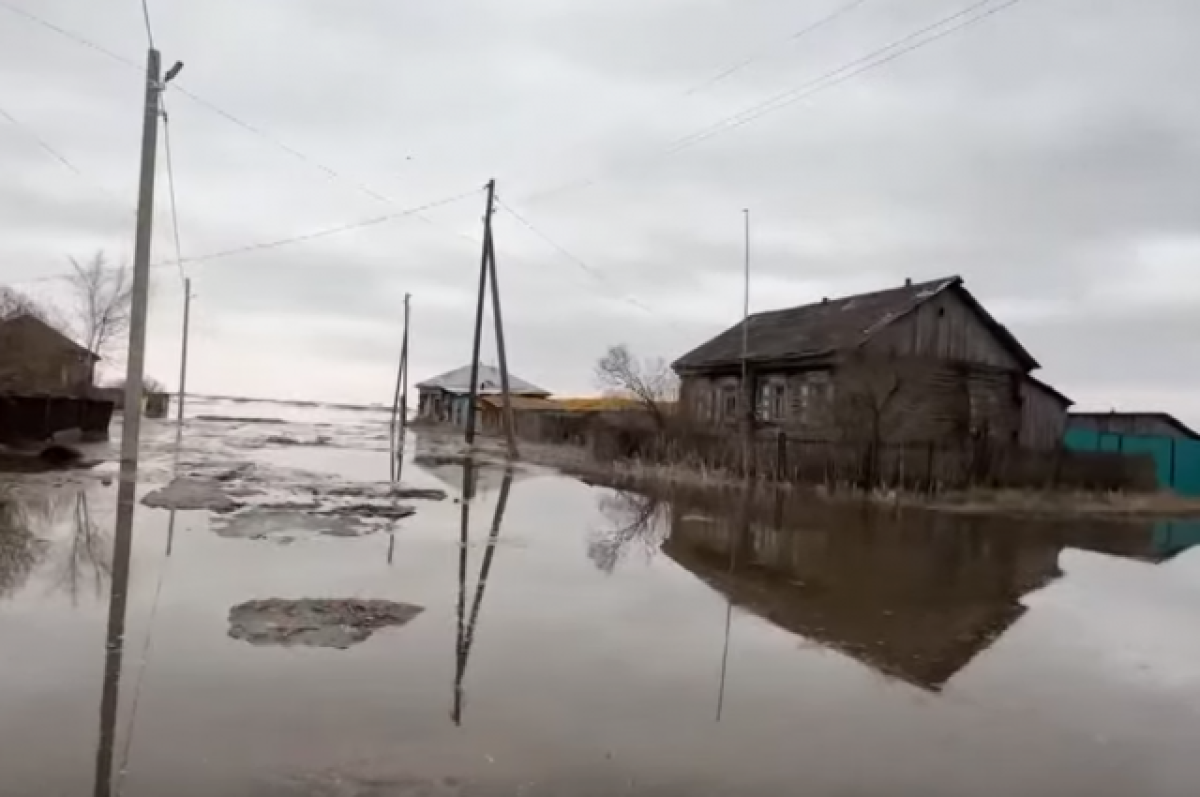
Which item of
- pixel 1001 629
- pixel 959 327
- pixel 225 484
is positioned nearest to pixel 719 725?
pixel 1001 629

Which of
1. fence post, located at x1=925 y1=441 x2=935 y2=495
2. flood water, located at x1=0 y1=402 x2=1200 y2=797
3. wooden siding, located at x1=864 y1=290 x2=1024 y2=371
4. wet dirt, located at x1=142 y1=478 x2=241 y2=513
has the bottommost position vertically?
flood water, located at x1=0 y1=402 x2=1200 y2=797

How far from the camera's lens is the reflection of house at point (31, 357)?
81.1 ft

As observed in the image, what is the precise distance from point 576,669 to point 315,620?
6.98 ft

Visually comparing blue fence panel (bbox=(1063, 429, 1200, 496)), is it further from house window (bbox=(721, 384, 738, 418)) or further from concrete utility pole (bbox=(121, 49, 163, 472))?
concrete utility pole (bbox=(121, 49, 163, 472))

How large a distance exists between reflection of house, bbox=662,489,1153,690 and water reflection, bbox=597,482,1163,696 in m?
0.02

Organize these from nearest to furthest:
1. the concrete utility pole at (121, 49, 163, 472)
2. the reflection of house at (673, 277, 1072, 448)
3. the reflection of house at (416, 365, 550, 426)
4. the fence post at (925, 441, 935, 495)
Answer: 1. the concrete utility pole at (121, 49, 163, 472)
2. the fence post at (925, 441, 935, 495)
3. the reflection of house at (673, 277, 1072, 448)
4. the reflection of house at (416, 365, 550, 426)

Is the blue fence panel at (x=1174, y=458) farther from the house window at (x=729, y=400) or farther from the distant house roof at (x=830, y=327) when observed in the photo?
the house window at (x=729, y=400)

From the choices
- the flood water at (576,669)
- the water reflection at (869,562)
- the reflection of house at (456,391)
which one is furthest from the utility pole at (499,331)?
the reflection of house at (456,391)

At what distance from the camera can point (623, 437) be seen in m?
30.6

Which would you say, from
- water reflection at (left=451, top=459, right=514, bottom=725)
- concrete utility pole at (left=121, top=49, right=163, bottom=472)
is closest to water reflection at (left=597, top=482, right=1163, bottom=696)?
water reflection at (left=451, top=459, right=514, bottom=725)

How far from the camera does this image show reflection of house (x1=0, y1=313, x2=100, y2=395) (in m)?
24.7

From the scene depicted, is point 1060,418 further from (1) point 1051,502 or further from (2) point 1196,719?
(2) point 1196,719

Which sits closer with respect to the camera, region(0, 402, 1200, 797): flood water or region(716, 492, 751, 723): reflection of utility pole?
region(0, 402, 1200, 797): flood water

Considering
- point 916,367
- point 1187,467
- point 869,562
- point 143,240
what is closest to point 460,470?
point 143,240
